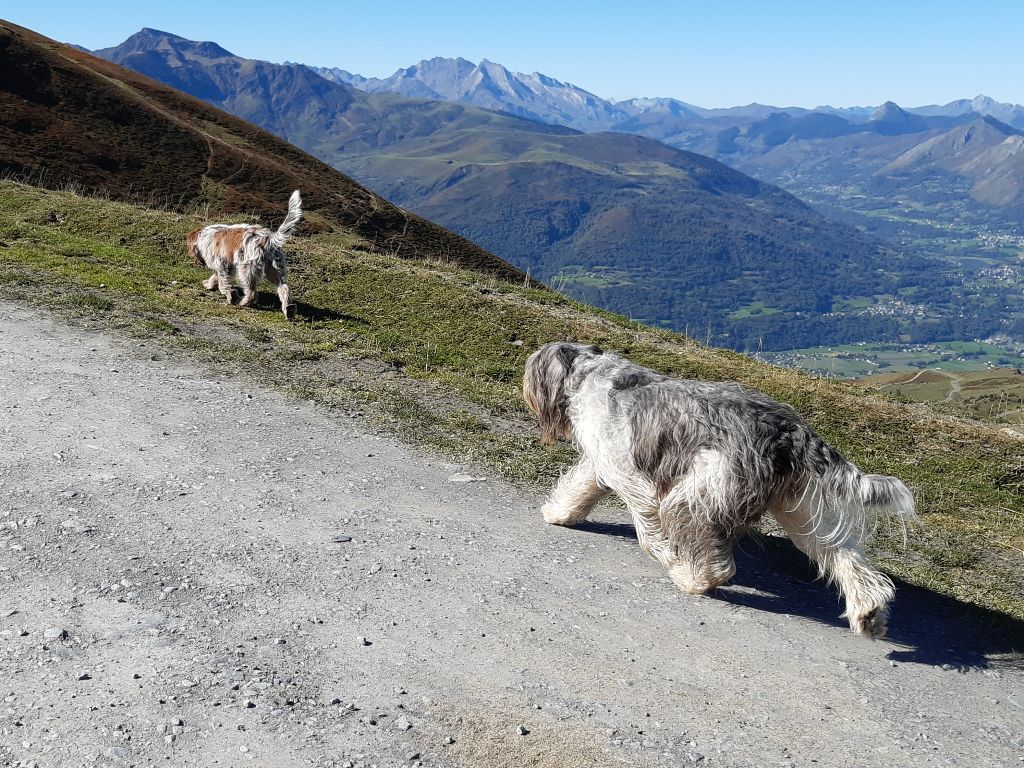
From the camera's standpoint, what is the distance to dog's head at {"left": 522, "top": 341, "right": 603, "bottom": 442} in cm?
846

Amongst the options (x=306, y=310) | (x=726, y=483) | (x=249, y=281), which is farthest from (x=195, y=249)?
(x=726, y=483)

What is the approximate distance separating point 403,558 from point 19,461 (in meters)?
4.27

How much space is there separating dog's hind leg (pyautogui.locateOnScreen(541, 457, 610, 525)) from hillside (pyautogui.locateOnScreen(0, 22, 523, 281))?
2529cm

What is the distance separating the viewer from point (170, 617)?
6.31 meters

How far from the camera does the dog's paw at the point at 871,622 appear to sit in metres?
6.96

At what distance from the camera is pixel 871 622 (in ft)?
23.0

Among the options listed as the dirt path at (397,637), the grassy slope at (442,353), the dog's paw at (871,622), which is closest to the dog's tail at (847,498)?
the dog's paw at (871,622)

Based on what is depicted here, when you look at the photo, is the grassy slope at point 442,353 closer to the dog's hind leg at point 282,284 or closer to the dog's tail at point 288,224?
the dog's hind leg at point 282,284

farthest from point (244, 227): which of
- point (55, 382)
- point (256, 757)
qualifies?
point (256, 757)

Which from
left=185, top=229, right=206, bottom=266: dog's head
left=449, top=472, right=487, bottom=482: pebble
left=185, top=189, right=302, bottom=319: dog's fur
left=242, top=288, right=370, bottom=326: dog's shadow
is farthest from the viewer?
left=185, top=229, right=206, bottom=266: dog's head

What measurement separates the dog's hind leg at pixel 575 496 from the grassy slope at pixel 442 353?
4.04ft

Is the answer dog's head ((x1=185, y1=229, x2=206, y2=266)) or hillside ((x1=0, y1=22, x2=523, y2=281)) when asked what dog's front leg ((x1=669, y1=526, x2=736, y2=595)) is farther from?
hillside ((x1=0, y1=22, x2=523, y2=281))

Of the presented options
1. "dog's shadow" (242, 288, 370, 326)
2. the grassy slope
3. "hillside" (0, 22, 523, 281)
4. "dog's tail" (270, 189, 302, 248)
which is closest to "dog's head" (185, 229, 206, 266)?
the grassy slope

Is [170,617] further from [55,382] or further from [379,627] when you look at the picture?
[55,382]
